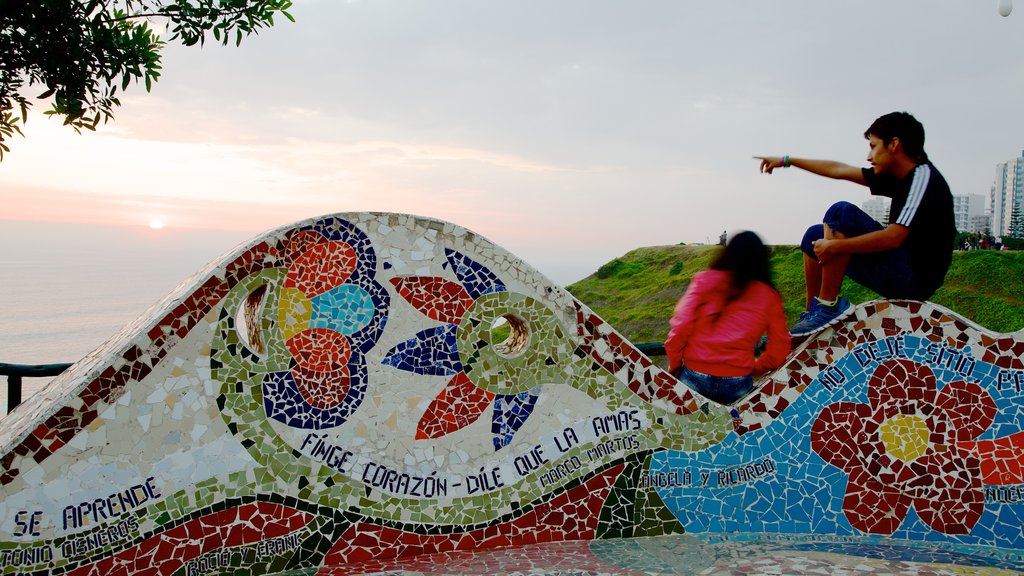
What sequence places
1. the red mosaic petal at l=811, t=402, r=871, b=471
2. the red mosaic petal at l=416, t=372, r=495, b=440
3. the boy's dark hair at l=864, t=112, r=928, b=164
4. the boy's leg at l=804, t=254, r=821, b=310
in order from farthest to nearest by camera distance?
the boy's leg at l=804, t=254, r=821, b=310 < the boy's dark hair at l=864, t=112, r=928, b=164 < the red mosaic petal at l=811, t=402, r=871, b=471 < the red mosaic petal at l=416, t=372, r=495, b=440

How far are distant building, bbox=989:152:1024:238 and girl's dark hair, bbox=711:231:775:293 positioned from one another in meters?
48.2

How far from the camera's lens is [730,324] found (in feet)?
12.1

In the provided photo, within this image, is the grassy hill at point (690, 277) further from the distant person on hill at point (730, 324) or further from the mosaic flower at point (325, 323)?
the mosaic flower at point (325, 323)

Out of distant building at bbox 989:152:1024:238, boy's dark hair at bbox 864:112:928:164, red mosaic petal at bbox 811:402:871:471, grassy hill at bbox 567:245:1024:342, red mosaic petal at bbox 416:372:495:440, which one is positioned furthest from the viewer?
distant building at bbox 989:152:1024:238

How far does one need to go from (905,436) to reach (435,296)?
7.29ft

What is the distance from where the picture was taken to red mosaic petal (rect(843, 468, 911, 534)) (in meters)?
3.75

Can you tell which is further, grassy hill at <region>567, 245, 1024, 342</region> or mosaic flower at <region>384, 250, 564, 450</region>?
grassy hill at <region>567, 245, 1024, 342</region>

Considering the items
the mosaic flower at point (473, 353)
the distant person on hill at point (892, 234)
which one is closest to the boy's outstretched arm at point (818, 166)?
the distant person on hill at point (892, 234)

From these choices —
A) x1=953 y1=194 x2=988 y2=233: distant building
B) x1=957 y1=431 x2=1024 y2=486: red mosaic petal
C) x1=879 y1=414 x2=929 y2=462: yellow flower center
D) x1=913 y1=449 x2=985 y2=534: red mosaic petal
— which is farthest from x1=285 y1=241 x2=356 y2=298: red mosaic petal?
x1=953 y1=194 x2=988 y2=233: distant building

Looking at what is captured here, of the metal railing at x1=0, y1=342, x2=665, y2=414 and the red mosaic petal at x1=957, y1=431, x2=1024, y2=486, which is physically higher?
the metal railing at x1=0, y1=342, x2=665, y2=414

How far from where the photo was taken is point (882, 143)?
3924mm

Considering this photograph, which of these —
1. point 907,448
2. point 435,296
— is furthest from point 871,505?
point 435,296

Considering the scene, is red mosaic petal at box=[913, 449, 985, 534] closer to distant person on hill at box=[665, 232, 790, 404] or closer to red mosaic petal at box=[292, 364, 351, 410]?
distant person on hill at box=[665, 232, 790, 404]

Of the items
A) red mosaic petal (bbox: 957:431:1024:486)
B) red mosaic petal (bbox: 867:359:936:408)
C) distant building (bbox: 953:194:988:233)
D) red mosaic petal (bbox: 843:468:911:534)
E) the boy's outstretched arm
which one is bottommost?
red mosaic petal (bbox: 843:468:911:534)
